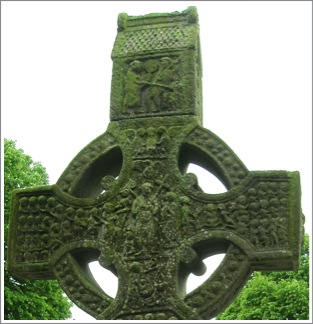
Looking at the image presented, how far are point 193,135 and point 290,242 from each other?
1.34m

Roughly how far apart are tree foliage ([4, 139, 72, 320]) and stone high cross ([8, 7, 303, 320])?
41.6ft

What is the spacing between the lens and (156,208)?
6.68 m

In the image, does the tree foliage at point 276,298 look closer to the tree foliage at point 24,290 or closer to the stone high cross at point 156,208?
the tree foliage at point 24,290

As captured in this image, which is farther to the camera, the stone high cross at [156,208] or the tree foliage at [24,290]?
the tree foliage at [24,290]

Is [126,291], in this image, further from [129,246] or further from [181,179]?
[181,179]

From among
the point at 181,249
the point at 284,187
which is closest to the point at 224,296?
the point at 181,249

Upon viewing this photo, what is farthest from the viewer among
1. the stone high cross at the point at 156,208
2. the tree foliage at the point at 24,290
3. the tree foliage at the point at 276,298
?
the tree foliage at the point at 276,298

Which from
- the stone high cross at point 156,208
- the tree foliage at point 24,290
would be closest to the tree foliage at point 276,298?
the tree foliage at point 24,290

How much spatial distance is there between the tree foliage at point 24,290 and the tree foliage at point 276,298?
20.8ft

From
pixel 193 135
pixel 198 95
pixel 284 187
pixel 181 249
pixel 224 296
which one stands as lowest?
pixel 224 296

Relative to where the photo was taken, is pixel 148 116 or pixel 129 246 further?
pixel 148 116

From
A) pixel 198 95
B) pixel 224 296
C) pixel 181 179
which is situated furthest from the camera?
pixel 198 95

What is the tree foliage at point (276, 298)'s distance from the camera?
24.5 meters

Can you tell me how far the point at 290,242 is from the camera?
249 inches
